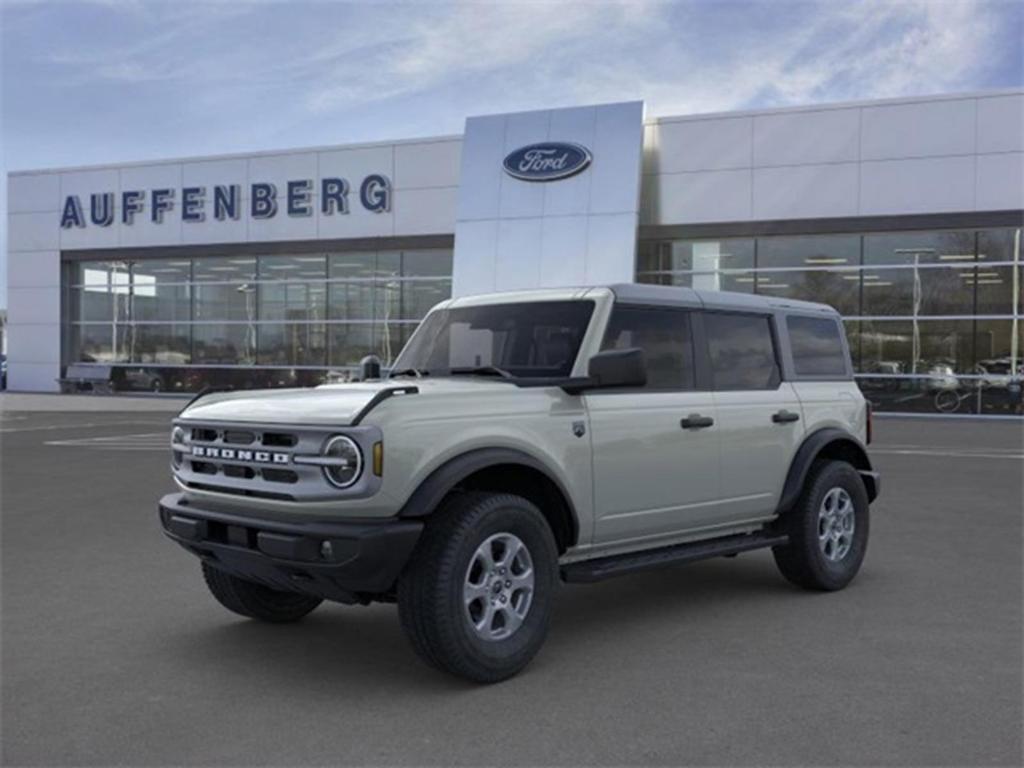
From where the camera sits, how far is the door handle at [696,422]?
19.1ft

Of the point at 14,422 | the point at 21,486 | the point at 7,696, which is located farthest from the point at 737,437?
the point at 14,422

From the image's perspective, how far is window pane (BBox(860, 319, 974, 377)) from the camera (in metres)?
24.2

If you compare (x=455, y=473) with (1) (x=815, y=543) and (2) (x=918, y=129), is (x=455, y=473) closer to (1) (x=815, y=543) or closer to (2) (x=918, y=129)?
(1) (x=815, y=543)

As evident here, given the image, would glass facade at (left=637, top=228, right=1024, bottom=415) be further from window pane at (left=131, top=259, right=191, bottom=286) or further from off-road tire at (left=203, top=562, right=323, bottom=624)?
off-road tire at (left=203, top=562, right=323, bottom=624)

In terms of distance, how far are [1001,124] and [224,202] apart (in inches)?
839

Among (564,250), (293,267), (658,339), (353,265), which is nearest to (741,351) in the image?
(658,339)

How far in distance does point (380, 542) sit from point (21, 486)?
29.7 ft

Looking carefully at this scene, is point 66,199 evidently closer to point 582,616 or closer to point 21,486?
point 21,486

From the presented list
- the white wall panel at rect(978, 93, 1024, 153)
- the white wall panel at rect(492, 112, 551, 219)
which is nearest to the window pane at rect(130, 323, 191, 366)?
the white wall panel at rect(492, 112, 551, 219)

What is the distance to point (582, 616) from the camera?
19.9 feet

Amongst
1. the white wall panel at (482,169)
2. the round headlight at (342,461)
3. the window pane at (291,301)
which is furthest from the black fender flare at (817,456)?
the window pane at (291,301)

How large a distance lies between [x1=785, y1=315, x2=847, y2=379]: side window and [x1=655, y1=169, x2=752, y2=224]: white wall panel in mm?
18230

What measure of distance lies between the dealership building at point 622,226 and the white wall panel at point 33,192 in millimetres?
1932

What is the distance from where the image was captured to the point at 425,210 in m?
28.2
